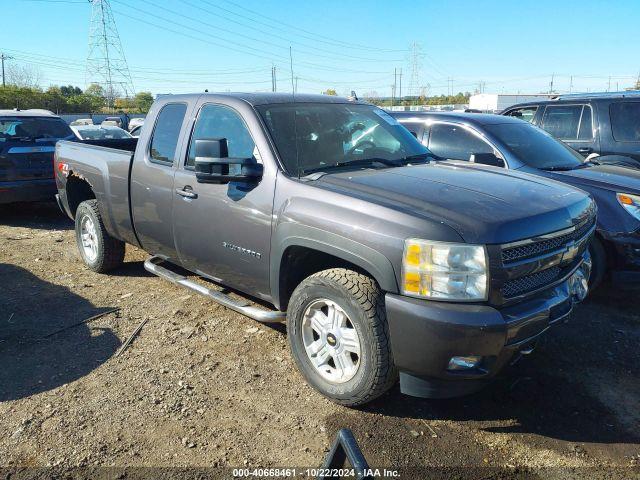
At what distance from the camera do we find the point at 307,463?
Answer: 9.29ft

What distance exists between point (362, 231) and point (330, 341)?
78cm

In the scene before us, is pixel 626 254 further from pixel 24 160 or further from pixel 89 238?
pixel 24 160

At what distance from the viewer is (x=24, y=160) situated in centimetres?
830

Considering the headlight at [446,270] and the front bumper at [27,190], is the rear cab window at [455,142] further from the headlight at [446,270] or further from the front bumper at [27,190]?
the front bumper at [27,190]

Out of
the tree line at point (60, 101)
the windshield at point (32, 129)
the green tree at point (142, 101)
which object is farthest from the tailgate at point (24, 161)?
the green tree at point (142, 101)

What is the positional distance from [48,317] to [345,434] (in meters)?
3.73

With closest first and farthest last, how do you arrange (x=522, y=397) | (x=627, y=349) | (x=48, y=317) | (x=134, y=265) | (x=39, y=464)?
(x=39, y=464) < (x=522, y=397) < (x=627, y=349) < (x=48, y=317) < (x=134, y=265)

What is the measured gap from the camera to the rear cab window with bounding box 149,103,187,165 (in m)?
4.48

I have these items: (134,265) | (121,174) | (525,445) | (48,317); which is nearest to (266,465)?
(525,445)

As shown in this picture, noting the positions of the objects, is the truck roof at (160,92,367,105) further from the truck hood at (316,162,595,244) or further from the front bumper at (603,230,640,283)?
the front bumper at (603,230,640,283)

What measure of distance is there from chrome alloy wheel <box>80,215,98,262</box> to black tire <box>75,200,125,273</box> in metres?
0.03

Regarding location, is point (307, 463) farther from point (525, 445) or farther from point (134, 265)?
point (134, 265)

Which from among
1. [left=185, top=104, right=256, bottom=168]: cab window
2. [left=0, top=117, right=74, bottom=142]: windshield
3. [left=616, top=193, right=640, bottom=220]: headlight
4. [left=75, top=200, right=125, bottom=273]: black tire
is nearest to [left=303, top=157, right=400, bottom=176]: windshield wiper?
[left=185, top=104, right=256, bottom=168]: cab window

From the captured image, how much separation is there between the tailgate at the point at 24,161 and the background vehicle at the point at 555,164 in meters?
5.65
